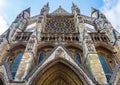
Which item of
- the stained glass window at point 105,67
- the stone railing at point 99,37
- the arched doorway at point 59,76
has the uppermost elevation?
the stone railing at point 99,37

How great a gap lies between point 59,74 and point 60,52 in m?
1.68

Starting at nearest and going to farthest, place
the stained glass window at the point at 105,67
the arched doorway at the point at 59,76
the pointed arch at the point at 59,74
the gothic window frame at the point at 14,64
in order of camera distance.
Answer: the pointed arch at the point at 59,74
the arched doorway at the point at 59,76
the stained glass window at the point at 105,67
the gothic window frame at the point at 14,64

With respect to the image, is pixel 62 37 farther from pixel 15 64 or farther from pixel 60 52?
pixel 15 64

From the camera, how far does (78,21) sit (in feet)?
56.9

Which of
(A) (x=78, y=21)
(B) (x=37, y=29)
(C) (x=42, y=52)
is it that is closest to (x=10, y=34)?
(B) (x=37, y=29)

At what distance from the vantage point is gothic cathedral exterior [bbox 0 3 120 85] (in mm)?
11172

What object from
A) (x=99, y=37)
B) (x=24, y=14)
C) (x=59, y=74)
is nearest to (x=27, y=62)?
(x=59, y=74)

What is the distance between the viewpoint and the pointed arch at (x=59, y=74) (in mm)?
10913

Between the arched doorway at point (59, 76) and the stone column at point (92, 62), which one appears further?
the arched doorway at point (59, 76)

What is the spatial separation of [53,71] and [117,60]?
5.73m

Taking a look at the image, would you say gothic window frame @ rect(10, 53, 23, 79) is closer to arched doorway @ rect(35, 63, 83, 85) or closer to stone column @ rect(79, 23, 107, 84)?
arched doorway @ rect(35, 63, 83, 85)

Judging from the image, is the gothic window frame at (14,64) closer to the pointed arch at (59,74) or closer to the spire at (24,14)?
the pointed arch at (59,74)

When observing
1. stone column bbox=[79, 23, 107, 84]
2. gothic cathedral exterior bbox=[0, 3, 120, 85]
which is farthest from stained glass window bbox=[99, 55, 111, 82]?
stone column bbox=[79, 23, 107, 84]

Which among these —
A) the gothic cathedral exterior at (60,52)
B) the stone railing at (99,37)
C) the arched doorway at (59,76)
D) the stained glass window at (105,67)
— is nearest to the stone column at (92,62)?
the gothic cathedral exterior at (60,52)
